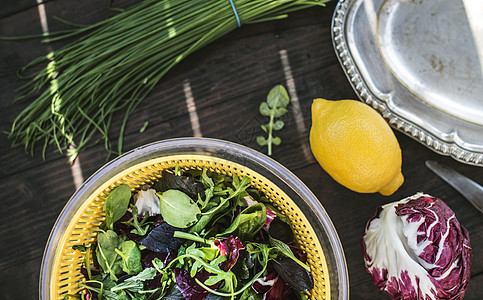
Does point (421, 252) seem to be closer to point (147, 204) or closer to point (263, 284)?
point (263, 284)

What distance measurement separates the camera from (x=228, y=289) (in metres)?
0.65

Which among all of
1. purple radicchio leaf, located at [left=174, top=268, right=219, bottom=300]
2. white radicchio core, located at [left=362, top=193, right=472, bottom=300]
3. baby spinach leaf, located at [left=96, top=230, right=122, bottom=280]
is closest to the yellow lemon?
white radicchio core, located at [left=362, top=193, right=472, bottom=300]

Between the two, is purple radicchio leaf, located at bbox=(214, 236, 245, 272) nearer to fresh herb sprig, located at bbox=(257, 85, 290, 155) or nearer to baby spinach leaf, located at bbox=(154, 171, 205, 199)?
baby spinach leaf, located at bbox=(154, 171, 205, 199)

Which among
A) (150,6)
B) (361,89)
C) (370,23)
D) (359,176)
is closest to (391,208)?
(359,176)

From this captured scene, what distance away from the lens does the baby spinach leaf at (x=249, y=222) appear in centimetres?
66

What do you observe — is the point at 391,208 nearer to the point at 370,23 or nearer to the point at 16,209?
the point at 370,23

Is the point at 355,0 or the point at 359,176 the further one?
the point at 355,0

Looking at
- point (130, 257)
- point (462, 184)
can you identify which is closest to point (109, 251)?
point (130, 257)

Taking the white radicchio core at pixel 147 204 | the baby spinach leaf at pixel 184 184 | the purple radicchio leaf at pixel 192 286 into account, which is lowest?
the purple radicchio leaf at pixel 192 286

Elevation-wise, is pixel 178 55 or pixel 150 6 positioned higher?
pixel 150 6

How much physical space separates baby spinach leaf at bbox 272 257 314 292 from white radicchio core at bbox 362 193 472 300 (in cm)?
19

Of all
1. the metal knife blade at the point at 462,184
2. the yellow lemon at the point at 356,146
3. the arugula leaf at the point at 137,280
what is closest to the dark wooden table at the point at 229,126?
the metal knife blade at the point at 462,184

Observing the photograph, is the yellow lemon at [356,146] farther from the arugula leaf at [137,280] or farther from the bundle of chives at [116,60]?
the arugula leaf at [137,280]

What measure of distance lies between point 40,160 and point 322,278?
701mm
